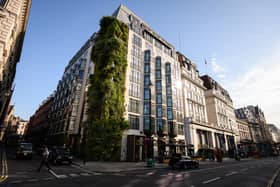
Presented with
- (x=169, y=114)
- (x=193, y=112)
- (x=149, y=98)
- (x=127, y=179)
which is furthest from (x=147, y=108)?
(x=127, y=179)

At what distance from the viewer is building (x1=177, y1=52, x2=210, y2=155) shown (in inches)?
1566

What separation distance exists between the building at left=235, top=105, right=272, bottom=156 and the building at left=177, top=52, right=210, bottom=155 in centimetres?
4375

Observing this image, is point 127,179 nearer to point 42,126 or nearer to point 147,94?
point 147,94

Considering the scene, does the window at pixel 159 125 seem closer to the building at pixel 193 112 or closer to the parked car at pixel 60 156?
the building at pixel 193 112

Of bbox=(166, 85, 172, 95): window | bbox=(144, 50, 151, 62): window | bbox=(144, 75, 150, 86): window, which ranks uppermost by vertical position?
bbox=(144, 50, 151, 62): window

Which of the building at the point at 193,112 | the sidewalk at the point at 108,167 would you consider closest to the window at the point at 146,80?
the building at the point at 193,112

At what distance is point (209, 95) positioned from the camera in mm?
57688

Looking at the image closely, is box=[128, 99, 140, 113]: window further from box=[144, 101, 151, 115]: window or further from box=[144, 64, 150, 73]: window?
box=[144, 64, 150, 73]: window

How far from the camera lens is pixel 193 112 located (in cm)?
4612

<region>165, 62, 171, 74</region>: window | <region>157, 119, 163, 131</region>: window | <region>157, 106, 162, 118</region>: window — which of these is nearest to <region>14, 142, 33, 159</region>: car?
<region>157, 119, 163, 131</region>: window

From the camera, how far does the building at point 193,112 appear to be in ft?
131

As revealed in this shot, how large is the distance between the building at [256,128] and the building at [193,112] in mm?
43748

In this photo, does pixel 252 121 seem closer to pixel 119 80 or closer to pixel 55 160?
pixel 119 80

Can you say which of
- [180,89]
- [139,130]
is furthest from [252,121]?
[139,130]
